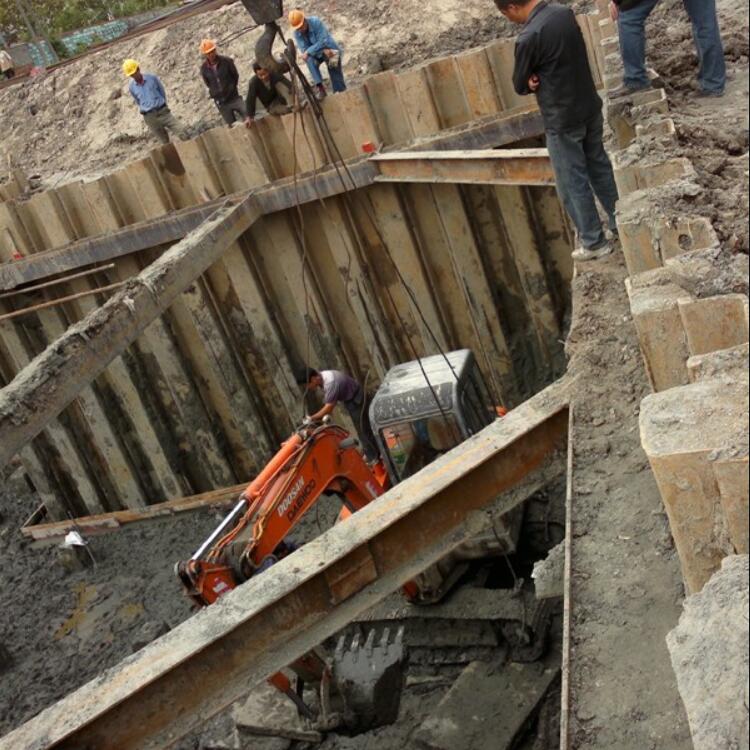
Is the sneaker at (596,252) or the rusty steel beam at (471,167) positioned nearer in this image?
the sneaker at (596,252)

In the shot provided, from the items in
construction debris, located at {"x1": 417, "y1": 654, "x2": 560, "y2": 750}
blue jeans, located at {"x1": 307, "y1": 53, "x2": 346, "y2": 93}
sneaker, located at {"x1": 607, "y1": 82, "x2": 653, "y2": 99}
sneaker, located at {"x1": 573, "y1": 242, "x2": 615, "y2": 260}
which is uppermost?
blue jeans, located at {"x1": 307, "y1": 53, "x2": 346, "y2": 93}

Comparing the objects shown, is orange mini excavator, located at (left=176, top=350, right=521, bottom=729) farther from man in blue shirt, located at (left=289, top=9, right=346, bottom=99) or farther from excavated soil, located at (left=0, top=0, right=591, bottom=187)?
excavated soil, located at (left=0, top=0, right=591, bottom=187)

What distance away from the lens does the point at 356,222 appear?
34.5 feet

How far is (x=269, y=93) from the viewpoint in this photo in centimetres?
1085

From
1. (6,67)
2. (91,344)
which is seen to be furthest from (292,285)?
(6,67)

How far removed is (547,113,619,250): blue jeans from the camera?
5.70 metres

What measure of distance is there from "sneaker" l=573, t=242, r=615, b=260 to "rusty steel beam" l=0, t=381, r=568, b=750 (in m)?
1.58

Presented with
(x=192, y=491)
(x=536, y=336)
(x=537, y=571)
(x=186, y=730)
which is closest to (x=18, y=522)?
(x=192, y=491)

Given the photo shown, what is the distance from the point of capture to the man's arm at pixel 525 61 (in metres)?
5.34

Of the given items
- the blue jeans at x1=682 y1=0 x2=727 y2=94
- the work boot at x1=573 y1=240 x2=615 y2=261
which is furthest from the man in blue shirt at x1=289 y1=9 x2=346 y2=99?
the work boot at x1=573 y1=240 x2=615 y2=261

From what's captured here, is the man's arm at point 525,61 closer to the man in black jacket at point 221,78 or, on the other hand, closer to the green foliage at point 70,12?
the man in black jacket at point 221,78

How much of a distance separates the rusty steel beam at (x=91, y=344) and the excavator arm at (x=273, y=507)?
58.5 inches

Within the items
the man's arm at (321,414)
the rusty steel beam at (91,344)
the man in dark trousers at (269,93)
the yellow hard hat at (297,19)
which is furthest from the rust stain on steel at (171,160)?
the man's arm at (321,414)

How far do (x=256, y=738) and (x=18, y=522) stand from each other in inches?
265
